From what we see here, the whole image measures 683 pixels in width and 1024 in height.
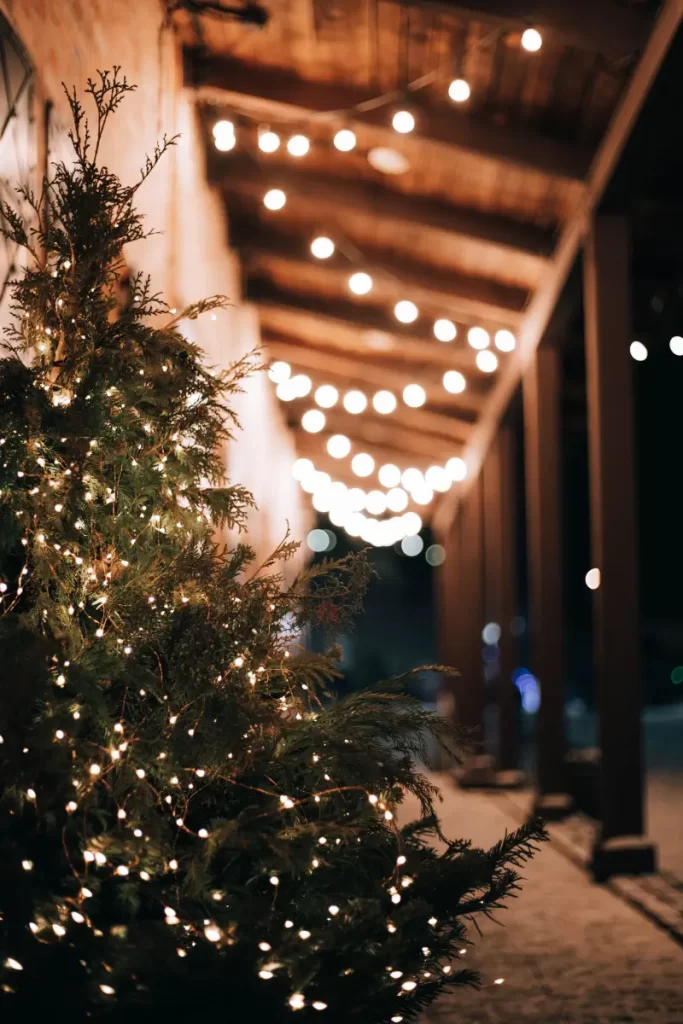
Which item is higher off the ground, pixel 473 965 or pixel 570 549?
pixel 570 549

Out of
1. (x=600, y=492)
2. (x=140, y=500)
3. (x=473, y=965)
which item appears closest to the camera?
(x=140, y=500)

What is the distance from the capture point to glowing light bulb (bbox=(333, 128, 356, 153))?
6.53 m

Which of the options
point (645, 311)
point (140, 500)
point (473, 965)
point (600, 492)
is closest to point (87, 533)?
point (140, 500)

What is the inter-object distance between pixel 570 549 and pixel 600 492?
70.1 ft

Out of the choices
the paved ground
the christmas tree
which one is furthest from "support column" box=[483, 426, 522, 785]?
the christmas tree

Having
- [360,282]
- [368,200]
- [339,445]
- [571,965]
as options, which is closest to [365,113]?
[368,200]

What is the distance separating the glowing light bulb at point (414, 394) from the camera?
10.8 m

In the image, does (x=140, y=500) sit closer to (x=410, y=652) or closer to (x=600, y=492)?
(x=600, y=492)

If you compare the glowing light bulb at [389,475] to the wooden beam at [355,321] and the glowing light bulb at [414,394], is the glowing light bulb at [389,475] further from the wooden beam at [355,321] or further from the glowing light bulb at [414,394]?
the wooden beam at [355,321]

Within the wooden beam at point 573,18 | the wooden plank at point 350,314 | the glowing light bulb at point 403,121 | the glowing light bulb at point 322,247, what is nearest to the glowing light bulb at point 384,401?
the wooden plank at point 350,314

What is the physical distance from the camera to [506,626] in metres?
11.2

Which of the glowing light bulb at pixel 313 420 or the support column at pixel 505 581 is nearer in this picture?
the support column at pixel 505 581

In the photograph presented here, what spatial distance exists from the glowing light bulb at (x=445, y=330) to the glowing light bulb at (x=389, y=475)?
Answer: 5473 mm

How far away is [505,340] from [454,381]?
4.77ft
